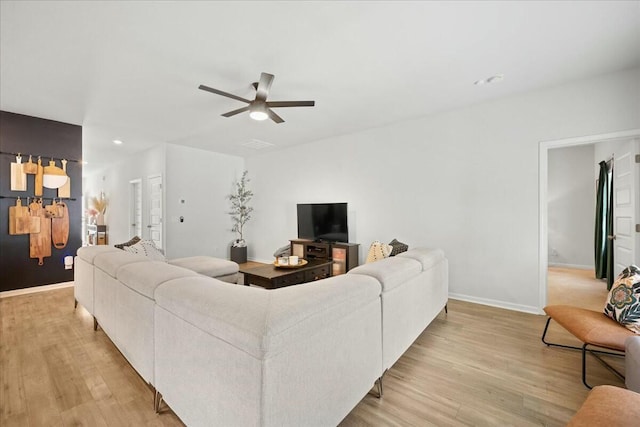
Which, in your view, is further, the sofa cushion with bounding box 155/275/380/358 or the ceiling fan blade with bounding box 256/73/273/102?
the ceiling fan blade with bounding box 256/73/273/102

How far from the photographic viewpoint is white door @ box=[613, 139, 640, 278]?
9.39 ft

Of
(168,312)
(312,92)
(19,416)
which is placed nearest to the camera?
(168,312)

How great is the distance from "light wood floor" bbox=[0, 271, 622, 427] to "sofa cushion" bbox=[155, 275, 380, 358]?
436 mm

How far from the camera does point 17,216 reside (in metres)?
3.92

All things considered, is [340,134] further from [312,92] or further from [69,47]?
[69,47]

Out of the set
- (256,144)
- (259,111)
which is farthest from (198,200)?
(259,111)

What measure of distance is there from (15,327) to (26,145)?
9.46 feet

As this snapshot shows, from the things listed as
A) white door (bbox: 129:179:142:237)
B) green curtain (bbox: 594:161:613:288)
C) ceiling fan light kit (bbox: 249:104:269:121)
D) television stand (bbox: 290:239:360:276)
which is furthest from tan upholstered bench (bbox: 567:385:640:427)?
white door (bbox: 129:179:142:237)

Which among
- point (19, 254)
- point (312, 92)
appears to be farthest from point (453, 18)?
point (19, 254)

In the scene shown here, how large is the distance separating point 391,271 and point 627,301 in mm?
1756

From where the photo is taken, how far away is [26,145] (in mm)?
4035

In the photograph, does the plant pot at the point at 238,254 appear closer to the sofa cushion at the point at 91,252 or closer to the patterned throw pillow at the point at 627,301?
the sofa cushion at the point at 91,252

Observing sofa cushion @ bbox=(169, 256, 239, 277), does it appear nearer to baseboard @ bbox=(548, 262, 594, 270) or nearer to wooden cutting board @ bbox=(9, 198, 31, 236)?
wooden cutting board @ bbox=(9, 198, 31, 236)

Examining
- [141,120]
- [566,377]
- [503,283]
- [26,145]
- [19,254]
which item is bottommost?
[566,377]
